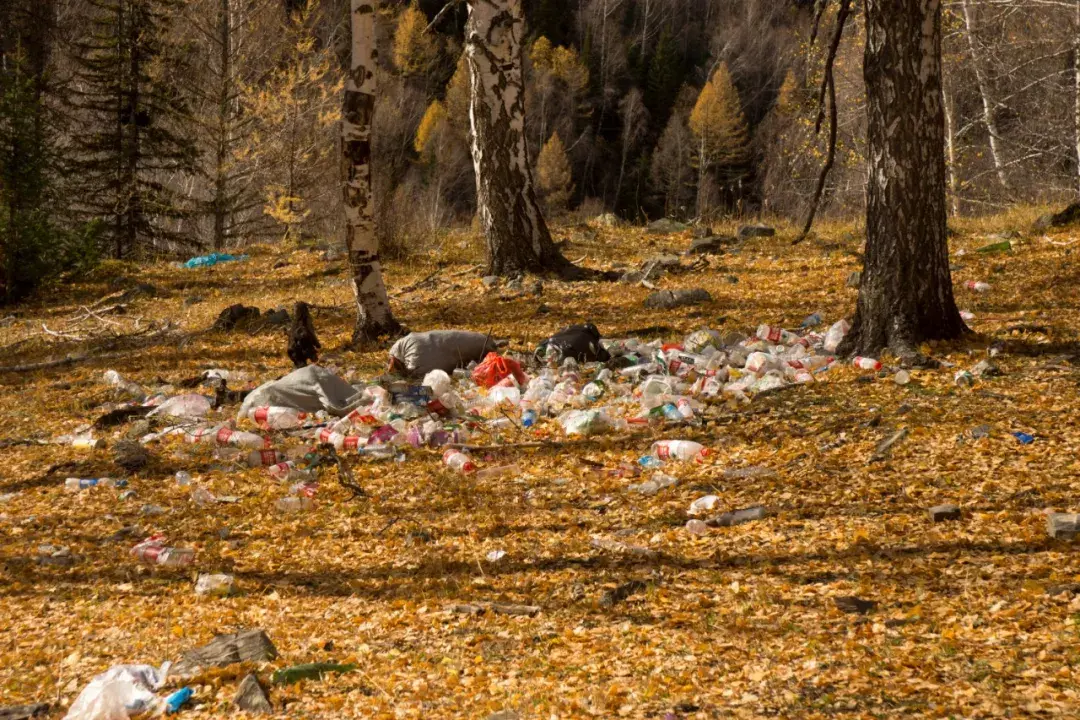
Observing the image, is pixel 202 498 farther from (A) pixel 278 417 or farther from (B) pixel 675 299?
(B) pixel 675 299

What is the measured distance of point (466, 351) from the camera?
21.2 ft

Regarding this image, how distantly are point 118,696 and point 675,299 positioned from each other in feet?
19.4

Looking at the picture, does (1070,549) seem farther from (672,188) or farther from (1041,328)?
(672,188)

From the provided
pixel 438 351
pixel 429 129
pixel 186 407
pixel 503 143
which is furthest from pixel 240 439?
pixel 429 129

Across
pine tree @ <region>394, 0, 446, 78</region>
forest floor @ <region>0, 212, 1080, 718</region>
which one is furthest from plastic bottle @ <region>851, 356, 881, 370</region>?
pine tree @ <region>394, 0, 446, 78</region>

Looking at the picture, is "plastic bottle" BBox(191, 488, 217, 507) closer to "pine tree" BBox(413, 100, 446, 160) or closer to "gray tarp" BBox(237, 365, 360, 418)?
"gray tarp" BBox(237, 365, 360, 418)

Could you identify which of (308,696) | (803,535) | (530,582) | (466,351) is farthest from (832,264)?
(308,696)

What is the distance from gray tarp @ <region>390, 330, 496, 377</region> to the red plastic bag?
297 mm

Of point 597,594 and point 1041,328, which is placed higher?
point 1041,328

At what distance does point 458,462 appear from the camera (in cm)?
482

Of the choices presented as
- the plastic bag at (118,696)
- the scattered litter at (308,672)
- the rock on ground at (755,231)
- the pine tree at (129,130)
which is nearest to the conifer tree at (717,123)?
the pine tree at (129,130)

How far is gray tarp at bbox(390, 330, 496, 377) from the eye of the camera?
6.27m

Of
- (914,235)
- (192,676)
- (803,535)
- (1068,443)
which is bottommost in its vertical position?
(192,676)

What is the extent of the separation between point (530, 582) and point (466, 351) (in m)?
3.12
